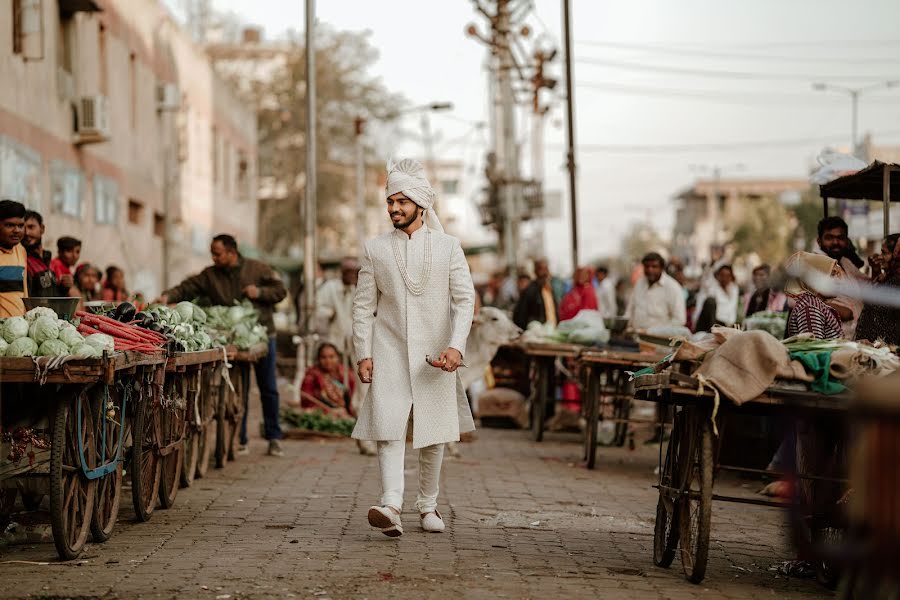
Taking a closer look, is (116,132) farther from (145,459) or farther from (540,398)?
(145,459)

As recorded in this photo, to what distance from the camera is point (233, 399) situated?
1291 centimetres

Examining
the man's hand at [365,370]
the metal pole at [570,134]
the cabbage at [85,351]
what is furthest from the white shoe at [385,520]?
the metal pole at [570,134]

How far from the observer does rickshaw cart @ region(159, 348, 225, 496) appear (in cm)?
962

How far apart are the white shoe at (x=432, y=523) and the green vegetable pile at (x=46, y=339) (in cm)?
223

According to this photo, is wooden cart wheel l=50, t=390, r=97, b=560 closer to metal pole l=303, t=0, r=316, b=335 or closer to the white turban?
the white turban

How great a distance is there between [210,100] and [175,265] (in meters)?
7.24

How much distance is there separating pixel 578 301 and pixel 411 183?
10.8 metres

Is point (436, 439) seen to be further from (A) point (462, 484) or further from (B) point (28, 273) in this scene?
(B) point (28, 273)

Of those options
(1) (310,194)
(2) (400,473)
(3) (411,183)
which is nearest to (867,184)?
(3) (411,183)

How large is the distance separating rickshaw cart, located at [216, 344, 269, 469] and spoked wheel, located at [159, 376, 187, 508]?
5.08 feet

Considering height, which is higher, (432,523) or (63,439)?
(63,439)

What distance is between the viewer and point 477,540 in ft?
26.9

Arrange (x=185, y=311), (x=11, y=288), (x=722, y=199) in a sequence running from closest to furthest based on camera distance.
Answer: (x=11, y=288) → (x=185, y=311) → (x=722, y=199)

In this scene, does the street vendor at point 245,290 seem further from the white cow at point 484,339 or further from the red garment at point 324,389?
the white cow at point 484,339
